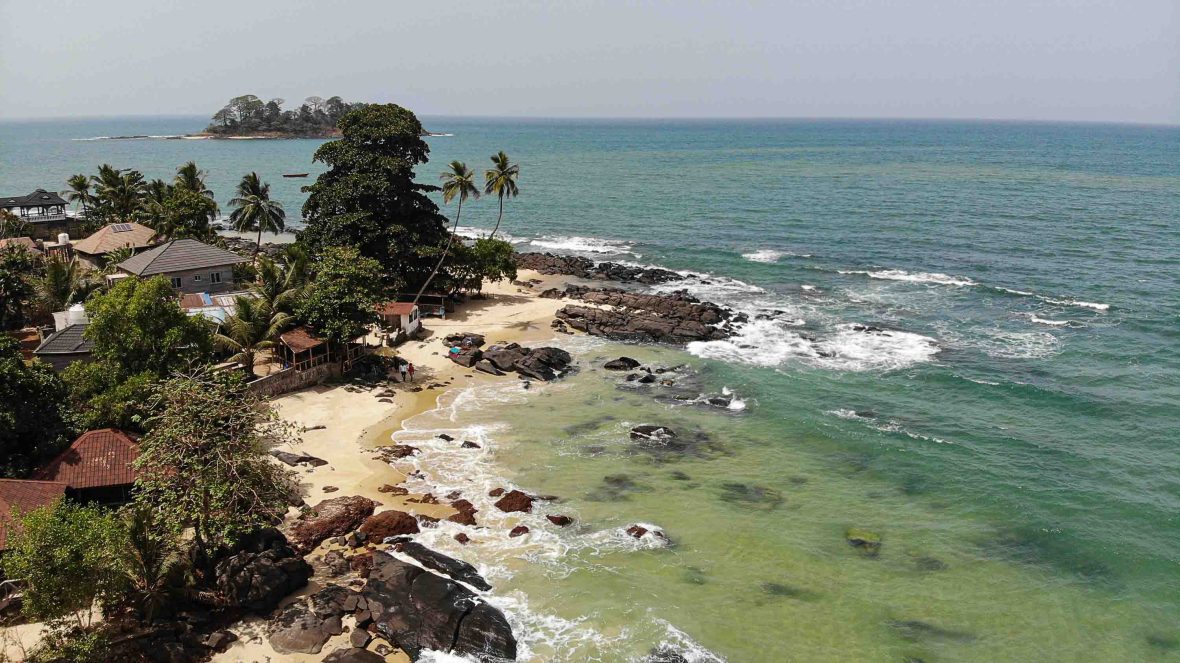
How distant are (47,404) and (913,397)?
127 ft

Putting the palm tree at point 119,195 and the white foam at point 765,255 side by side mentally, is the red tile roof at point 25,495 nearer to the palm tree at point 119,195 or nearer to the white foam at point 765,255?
the palm tree at point 119,195

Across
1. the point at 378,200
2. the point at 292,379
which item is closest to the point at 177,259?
the point at 378,200

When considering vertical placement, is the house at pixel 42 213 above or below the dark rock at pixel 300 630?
above

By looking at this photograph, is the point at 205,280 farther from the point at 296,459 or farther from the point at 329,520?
the point at 329,520

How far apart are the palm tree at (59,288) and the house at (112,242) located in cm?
966

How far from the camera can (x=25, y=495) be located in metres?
22.5

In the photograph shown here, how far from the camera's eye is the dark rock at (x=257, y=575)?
22.0m

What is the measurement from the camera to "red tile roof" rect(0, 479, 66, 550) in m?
21.9

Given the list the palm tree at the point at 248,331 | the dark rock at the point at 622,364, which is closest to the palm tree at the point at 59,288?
the palm tree at the point at 248,331

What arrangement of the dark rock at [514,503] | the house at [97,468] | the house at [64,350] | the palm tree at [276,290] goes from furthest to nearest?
the palm tree at [276,290], the house at [64,350], the dark rock at [514,503], the house at [97,468]

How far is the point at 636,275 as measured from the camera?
67125 millimetres

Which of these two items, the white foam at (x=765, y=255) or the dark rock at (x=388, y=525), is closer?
the dark rock at (x=388, y=525)

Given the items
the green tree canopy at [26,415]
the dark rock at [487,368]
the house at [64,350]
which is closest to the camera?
the green tree canopy at [26,415]

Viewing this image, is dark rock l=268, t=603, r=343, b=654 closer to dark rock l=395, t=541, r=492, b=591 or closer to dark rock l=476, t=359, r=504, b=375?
dark rock l=395, t=541, r=492, b=591
